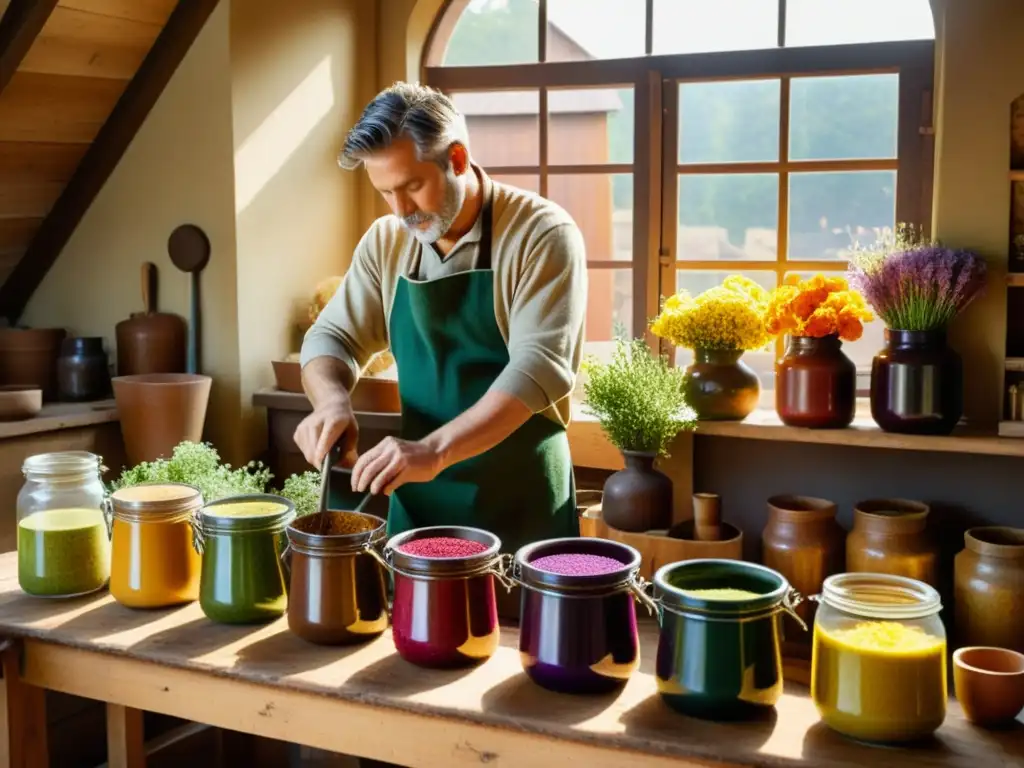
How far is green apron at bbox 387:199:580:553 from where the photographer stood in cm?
227

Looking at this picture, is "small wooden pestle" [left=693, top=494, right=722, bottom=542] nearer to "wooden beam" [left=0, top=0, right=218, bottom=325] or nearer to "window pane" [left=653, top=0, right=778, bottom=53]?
"window pane" [left=653, top=0, right=778, bottom=53]

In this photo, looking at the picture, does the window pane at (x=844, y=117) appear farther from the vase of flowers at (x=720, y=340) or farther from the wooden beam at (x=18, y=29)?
the wooden beam at (x=18, y=29)

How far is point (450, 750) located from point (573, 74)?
264 cm

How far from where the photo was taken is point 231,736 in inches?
104

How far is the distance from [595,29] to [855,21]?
2.68 feet

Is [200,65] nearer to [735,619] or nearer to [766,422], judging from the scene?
[766,422]

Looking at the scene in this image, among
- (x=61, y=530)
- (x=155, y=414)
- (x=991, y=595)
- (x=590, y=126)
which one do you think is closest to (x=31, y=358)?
(x=155, y=414)

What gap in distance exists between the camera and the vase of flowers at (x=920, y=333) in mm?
2639

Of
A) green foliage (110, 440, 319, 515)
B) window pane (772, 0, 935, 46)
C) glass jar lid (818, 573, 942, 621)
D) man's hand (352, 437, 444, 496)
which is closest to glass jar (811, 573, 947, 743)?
glass jar lid (818, 573, 942, 621)

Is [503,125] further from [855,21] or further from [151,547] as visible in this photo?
[151,547]

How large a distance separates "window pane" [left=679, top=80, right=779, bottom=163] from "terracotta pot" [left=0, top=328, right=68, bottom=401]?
6.99 ft

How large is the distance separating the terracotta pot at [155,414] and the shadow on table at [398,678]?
187cm

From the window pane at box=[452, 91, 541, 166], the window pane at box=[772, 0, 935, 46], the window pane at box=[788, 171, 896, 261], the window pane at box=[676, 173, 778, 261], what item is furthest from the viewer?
the window pane at box=[452, 91, 541, 166]

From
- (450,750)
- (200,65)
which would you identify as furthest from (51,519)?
(200,65)
